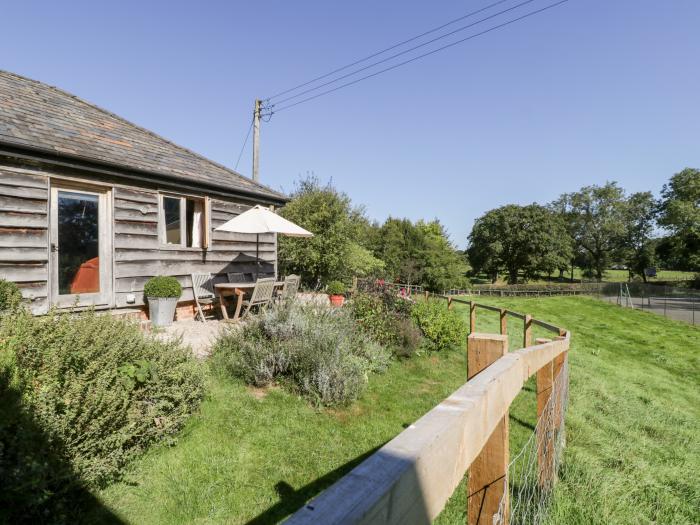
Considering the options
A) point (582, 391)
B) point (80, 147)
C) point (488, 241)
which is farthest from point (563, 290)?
point (80, 147)

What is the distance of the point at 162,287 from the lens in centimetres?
728

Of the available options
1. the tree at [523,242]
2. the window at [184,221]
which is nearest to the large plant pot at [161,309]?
the window at [184,221]

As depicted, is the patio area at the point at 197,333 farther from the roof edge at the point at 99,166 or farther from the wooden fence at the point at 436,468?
the wooden fence at the point at 436,468

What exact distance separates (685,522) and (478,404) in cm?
336

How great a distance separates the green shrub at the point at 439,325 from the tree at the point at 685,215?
43280mm

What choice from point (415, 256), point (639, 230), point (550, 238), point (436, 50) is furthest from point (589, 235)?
point (436, 50)

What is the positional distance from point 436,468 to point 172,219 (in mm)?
8940

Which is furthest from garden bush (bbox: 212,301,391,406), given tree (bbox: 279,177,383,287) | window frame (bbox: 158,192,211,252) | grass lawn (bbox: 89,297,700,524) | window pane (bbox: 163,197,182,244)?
tree (bbox: 279,177,383,287)

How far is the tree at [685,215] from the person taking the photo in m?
37.8

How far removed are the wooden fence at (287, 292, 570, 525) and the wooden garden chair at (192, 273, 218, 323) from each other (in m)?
7.73

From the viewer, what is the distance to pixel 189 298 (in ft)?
28.2

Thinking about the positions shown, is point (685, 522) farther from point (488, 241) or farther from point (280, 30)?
point (488, 241)

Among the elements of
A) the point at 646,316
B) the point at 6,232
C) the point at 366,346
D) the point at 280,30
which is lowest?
the point at 646,316

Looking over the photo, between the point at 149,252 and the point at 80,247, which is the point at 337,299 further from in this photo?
the point at 80,247
